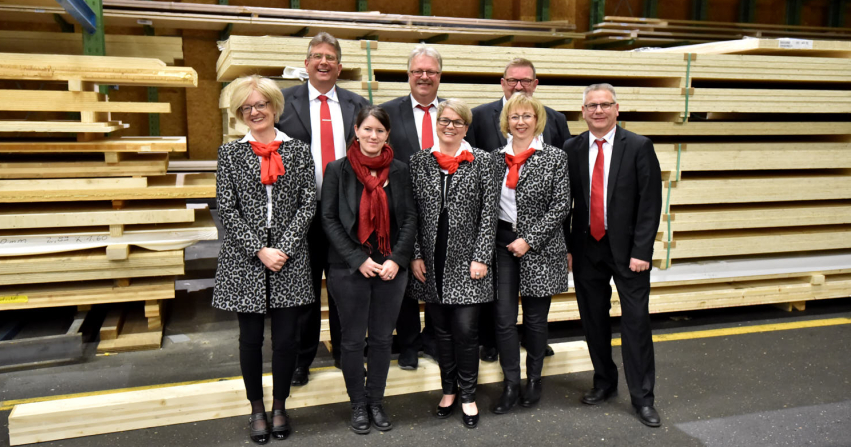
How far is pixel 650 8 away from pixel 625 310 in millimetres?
Answer: 10917

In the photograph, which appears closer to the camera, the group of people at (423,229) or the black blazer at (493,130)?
the group of people at (423,229)

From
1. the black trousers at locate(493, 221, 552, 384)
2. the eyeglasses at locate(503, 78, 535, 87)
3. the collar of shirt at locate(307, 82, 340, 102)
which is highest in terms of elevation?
the eyeglasses at locate(503, 78, 535, 87)

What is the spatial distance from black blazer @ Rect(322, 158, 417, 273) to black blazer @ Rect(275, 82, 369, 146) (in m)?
0.40

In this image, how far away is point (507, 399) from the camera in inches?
154

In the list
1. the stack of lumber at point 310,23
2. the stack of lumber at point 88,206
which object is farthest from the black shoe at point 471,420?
the stack of lumber at point 310,23

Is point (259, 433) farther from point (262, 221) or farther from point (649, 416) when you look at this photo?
point (649, 416)

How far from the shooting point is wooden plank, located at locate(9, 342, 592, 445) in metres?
3.58

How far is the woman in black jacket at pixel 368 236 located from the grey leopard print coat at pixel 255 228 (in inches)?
6.5

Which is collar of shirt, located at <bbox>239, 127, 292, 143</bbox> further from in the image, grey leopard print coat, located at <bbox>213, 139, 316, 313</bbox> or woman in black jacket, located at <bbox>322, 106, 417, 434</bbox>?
woman in black jacket, located at <bbox>322, 106, 417, 434</bbox>

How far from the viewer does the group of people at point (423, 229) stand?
3.40 m

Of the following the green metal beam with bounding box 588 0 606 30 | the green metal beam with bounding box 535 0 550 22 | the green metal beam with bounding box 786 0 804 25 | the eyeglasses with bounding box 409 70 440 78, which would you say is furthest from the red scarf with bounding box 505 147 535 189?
the green metal beam with bounding box 786 0 804 25

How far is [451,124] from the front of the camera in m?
3.49

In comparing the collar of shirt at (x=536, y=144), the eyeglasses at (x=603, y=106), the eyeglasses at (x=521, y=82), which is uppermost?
the eyeglasses at (x=521, y=82)

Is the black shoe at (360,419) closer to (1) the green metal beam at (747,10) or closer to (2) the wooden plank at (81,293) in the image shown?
(2) the wooden plank at (81,293)
